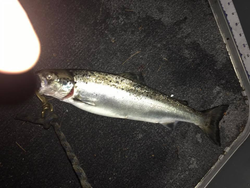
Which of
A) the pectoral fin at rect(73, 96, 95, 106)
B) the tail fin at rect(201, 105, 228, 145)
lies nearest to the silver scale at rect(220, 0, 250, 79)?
the tail fin at rect(201, 105, 228, 145)

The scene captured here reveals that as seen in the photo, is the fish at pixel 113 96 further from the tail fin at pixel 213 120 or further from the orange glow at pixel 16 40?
the orange glow at pixel 16 40

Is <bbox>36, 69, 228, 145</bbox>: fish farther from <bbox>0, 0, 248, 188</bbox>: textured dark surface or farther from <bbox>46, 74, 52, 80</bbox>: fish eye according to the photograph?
<bbox>0, 0, 248, 188</bbox>: textured dark surface

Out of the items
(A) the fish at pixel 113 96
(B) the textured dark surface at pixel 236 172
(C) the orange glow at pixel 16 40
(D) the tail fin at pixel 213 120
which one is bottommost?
(B) the textured dark surface at pixel 236 172

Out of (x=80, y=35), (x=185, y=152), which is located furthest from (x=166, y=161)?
(x=80, y=35)

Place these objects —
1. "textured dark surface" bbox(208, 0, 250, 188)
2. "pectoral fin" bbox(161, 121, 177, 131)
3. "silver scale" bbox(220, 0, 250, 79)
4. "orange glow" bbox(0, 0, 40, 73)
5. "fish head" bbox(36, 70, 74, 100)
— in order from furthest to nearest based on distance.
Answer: "textured dark surface" bbox(208, 0, 250, 188)
"silver scale" bbox(220, 0, 250, 79)
"pectoral fin" bbox(161, 121, 177, 131)
"orange glow" bbox(0, 0, 40, 73)
"fish head" bbox(36, 70, 74, 100)

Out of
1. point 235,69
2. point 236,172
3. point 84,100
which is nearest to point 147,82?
point 84,100

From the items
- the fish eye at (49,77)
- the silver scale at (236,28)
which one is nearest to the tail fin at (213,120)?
the silver scale at (236,28)

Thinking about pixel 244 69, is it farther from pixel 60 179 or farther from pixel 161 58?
pixel 60 179

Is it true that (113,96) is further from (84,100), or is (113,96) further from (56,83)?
(56,83)
